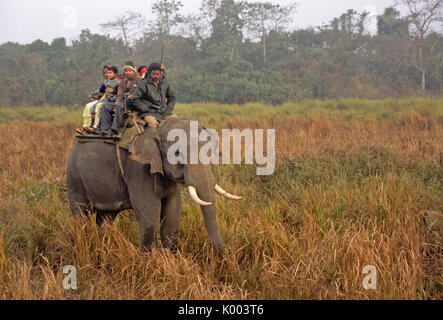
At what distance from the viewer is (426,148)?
834cm

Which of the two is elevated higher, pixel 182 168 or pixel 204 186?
pixel 182 168

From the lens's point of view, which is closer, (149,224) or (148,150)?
(148,150)

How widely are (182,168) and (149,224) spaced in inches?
25.8

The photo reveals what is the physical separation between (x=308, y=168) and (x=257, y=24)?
24.6 meters

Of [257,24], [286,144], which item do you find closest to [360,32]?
[257,24]

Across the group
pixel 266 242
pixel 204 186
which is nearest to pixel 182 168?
pixel 204 186

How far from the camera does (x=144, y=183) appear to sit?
3.94 m

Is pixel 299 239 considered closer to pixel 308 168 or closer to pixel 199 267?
pixel 199 267

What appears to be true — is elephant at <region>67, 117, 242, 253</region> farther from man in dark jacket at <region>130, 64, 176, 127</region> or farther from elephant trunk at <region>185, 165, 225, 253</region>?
man in dark jacket at <region>130, 64, 176, 127</region>

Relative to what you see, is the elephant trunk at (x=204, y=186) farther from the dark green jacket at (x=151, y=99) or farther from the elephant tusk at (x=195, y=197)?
the dark green jacket at (x=151, y=99)

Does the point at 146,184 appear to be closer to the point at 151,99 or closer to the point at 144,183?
the point at 144,183

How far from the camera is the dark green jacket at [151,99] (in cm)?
424

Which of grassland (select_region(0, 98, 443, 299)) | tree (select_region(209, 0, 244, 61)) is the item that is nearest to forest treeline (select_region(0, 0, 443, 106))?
tree (select_region(209, 0, 244, 61))

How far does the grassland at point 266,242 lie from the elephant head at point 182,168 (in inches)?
15.8
